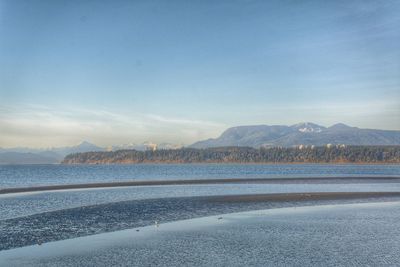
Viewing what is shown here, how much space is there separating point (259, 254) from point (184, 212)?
23.2 meters

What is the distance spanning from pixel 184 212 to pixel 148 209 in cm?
480

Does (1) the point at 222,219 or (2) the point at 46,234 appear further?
(1) the point at 222,219

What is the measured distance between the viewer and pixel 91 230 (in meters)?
38.4

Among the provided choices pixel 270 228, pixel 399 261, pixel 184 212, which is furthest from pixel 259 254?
pixel 184 212

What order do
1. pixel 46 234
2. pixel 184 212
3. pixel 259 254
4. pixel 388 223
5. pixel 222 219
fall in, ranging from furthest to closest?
pixel 184 212 → pixel 222 219 → pixel 388 223 → pixel 46 234 → pixel 259 254

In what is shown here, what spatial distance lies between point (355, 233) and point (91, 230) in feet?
65.3

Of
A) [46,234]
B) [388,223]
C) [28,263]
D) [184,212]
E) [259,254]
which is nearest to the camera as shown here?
[28,263]

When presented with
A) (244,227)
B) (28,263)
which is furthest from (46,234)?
(244,227)

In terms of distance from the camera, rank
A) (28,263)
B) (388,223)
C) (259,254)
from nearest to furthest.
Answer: (28,263) < (259,254) < (388,223)

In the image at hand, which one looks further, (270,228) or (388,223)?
(388,223)

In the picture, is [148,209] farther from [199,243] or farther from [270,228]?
[199,243]

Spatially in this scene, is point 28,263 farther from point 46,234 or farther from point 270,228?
point 270,228

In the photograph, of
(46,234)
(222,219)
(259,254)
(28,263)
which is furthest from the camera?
(222,219)

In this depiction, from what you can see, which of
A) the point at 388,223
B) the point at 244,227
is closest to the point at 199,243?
the point at 244,227
